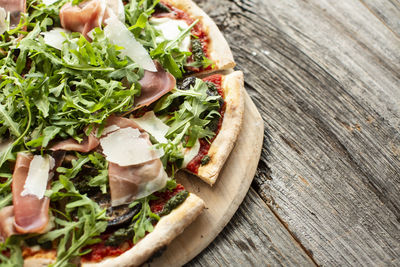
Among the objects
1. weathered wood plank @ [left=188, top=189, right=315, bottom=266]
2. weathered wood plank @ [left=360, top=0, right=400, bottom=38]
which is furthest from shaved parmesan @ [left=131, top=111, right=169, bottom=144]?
weathered wood plank @ [left=360, top=0, right=400, bottom=38]

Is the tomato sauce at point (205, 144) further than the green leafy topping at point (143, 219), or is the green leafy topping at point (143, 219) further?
the tomato sauce at point (205, 144)

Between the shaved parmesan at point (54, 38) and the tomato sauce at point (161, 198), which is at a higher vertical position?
the shaved parmesan at point (54, 38)

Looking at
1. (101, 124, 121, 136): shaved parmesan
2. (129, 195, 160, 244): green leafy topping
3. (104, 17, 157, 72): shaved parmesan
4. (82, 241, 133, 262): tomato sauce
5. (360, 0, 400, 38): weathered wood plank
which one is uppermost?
(360, 0, 400, 38): weathered wood plank

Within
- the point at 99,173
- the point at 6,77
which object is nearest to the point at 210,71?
the point at 99,173

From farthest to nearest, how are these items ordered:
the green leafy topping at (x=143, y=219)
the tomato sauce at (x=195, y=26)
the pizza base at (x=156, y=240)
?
the tomato sauce at (x=195, y=26)
the green leafy topping at (x=143, y=219)
the pizza base at (x=156, y=240)

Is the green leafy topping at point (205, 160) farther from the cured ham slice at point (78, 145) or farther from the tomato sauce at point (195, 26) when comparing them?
the tomato sauce at point (195, 26)

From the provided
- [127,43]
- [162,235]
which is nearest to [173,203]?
[162,235]

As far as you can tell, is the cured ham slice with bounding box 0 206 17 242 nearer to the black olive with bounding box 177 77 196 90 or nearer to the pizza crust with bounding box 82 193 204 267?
the pizza crust with bounding box 82 193 204 267

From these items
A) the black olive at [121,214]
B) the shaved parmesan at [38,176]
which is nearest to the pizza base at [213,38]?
the black olive at [121,214]

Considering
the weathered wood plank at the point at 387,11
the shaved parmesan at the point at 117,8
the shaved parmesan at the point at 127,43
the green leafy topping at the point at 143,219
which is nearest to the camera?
the green leafy topping at the point at 143,219
